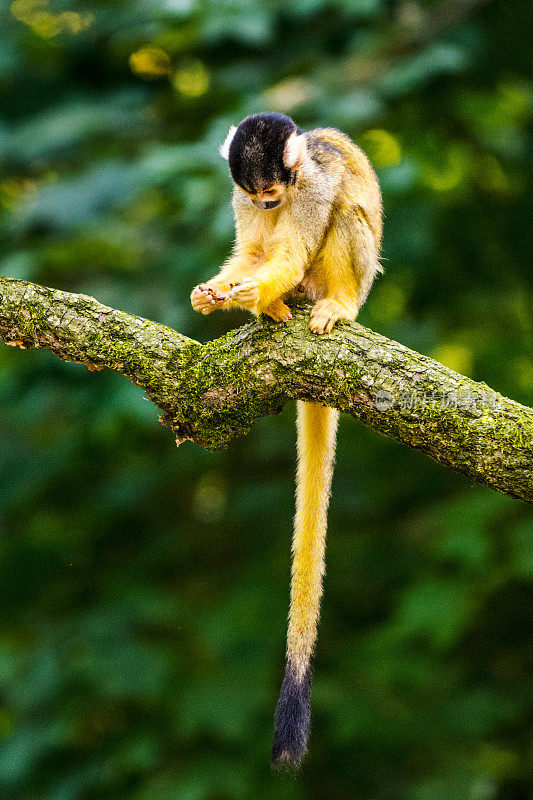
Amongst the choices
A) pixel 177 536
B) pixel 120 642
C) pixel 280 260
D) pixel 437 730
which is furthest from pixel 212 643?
pixel 280 260

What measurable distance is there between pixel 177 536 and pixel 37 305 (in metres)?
3.40

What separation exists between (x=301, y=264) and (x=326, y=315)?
404 millimetres

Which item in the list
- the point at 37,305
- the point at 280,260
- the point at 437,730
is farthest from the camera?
the point at 437,730

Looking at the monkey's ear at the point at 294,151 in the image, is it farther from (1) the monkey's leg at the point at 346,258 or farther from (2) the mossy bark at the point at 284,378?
(2) the mossy bark at the point at 284,378

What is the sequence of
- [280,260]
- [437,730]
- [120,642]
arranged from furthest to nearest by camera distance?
[120,642], [437,730], [280,260]

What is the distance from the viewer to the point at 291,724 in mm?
2873

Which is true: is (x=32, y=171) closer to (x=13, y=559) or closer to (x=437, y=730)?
(x=13, y=559)

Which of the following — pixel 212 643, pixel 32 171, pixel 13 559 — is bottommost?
pixel 212 643

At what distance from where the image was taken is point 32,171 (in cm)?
496

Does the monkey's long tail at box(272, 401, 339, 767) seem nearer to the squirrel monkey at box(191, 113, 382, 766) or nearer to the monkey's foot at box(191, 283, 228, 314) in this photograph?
the squirrel monkey at box(191, 113, 382, 766)

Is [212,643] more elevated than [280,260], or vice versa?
[280,260]

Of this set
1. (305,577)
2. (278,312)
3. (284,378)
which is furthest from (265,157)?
(305,577)

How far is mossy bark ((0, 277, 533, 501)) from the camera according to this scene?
2279 millimetres

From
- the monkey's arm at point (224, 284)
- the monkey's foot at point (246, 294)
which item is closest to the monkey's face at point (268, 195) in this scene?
the monkey's arm at point (224, 284)
